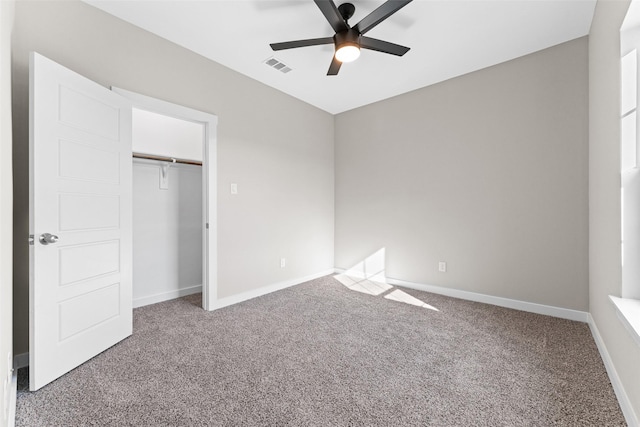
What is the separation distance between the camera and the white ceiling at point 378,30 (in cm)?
215

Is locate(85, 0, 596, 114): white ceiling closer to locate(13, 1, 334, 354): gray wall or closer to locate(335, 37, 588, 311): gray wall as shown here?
locate(13, 1, 334, 354): gray wall

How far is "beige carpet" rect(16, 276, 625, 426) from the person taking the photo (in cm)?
140

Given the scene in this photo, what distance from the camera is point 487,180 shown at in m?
3.04

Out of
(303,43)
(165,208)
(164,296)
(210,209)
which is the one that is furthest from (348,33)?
(164,296)

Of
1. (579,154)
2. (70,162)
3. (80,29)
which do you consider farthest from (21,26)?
(579,154)

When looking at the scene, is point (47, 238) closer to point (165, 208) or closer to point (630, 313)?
point (165, 208)

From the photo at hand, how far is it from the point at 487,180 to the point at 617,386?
6.66 feet

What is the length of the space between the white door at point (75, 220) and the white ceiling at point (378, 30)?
882 mm

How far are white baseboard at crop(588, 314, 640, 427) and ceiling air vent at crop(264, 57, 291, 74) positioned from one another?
3586mm

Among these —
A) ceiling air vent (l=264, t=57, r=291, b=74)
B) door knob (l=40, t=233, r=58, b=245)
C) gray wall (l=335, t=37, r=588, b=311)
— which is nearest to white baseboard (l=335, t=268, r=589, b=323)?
gray wall (l=335, t=37, r=588, b=311)

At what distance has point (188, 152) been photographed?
11.9ft

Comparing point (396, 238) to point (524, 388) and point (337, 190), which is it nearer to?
point (337, 190)

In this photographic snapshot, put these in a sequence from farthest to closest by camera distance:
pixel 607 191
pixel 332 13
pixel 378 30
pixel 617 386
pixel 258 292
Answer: pixel 258 292, pixel 378 30, pixel 332 13, pixel 607 191, pixel 617 386

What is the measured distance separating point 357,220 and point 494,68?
2.48m
